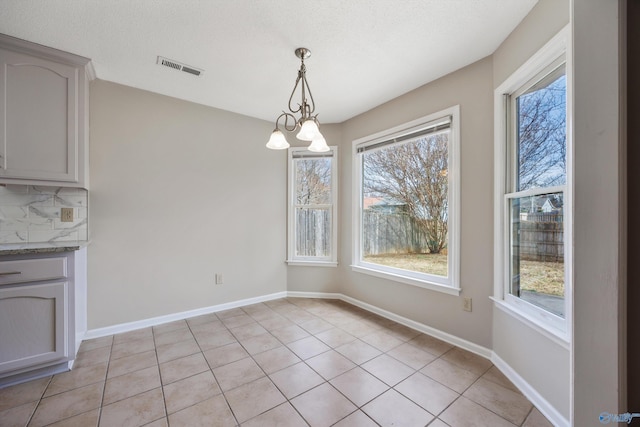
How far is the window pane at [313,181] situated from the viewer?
3.70 meters

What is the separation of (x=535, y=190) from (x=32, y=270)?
11.4 feet

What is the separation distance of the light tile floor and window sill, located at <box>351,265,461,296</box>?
484 millimetres

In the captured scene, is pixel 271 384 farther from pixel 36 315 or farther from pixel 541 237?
pixel 541 237

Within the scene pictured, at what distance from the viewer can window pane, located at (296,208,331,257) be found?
370 cm

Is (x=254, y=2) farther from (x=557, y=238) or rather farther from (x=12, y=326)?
(x=12, y=326)

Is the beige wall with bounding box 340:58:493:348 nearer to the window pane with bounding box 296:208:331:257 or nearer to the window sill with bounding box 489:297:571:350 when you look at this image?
the window sill with bounding box 489:297:571:350

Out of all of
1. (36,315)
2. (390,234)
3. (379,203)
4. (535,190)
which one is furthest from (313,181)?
(36,315)

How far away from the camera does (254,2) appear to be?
161 cm

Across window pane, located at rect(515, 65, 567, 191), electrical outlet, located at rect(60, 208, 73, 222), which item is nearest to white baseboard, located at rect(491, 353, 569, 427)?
window pane, located at rect(515, 65, 567, 191)

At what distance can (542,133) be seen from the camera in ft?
5.60

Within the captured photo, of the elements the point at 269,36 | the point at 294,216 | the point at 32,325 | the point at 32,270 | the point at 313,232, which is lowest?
the point at 32,325

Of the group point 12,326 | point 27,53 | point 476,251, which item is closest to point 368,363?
point 476,251

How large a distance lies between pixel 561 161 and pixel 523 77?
65 centimetres

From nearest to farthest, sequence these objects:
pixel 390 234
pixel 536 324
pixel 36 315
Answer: pixel 536 324 → pixel 36 315 → pixel 390 234
